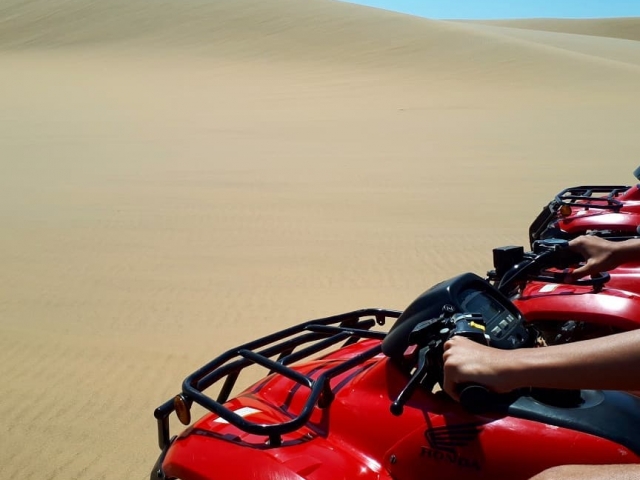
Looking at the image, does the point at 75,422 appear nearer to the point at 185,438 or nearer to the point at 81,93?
the point at 185,438

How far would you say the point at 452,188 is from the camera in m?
12.6

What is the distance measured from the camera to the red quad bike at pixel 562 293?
3.17m

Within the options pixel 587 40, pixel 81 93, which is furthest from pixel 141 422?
pixel 587 40

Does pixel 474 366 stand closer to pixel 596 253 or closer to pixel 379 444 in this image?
pixel 379 444

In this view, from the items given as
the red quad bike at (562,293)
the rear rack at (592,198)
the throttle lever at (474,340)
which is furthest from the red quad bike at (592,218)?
the throttle lever at (474,340)

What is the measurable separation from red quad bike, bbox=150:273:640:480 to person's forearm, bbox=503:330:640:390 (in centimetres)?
13

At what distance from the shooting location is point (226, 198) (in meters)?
11.5

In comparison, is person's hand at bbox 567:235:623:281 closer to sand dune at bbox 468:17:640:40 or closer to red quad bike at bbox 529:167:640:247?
red quad bike at bbox 529:167:640:247

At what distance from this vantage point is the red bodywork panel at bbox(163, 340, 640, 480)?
1.87m

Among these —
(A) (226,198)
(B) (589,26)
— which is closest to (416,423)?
(A) (226,198)

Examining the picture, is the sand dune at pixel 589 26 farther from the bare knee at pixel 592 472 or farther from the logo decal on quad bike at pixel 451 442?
the bare knee at pixel 592 472

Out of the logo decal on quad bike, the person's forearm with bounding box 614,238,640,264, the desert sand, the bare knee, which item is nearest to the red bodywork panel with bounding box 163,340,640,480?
the logo decal on quad bike

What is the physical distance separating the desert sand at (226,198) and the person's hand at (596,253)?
103 inches

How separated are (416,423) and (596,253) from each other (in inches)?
61.4
